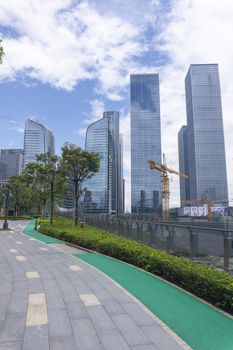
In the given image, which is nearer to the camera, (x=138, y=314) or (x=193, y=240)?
(x=138, y=314)

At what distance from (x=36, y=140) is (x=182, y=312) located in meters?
46.1

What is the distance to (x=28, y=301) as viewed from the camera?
595 centimetres

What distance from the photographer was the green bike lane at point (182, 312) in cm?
429

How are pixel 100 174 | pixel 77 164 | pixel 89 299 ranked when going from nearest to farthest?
pixel 89 299 < pixel 77 164 < pixel 100 174

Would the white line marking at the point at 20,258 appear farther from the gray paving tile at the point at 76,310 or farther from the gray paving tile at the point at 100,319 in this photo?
the gray paving tile at the point at 100,319

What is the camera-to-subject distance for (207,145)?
12075cm

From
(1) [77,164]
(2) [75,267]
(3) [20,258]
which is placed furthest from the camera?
(1) [77,164]

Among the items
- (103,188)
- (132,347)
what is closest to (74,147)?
(132,347)

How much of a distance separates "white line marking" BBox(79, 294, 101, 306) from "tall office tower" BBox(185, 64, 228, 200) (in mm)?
113743

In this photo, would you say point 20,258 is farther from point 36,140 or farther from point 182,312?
point 36,140

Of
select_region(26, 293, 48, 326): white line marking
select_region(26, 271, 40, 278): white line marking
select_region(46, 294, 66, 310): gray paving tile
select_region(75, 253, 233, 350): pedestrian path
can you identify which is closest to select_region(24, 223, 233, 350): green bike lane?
select_region(75, 253, 233, 350): pedestrian path

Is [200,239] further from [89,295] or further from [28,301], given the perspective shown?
[28,301]

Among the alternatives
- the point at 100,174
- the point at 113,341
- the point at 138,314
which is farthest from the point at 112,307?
the point at 100,174

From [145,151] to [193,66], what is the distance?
40893 millimetres
